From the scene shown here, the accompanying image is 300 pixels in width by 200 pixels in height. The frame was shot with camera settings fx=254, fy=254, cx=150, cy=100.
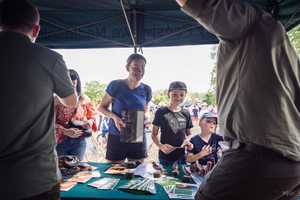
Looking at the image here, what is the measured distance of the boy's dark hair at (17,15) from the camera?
3.36 feet

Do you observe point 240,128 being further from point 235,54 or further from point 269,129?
point 235,54

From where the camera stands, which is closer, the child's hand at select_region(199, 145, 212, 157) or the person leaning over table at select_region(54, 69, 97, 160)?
the child's hand at select_region(199, 145, 212, 157)

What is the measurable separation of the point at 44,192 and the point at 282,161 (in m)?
0.87

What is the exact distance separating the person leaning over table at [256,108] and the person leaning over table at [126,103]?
1.58 metres

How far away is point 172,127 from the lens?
250 cm

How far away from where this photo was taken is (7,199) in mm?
912

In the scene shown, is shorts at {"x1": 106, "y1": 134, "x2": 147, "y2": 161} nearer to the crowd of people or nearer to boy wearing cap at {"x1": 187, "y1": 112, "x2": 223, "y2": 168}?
boy wearing cap at {"x1": 187, "y1": 112, "x2": 223, "y2": 168}

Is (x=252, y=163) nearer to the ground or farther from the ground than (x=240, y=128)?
nearer to the ground

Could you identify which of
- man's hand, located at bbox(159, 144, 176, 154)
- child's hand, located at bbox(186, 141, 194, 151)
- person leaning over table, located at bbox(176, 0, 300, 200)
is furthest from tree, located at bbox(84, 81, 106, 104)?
person leaning over table, located at bbox(176, 0, 300, 200)

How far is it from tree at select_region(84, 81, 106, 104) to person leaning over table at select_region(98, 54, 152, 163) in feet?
21.4

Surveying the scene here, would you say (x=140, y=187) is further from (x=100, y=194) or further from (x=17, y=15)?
(x=17, y=15)

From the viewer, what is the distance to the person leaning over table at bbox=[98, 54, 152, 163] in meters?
2.42

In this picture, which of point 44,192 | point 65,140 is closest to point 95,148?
point 65,140

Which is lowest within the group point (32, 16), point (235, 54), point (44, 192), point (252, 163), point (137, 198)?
point (137, 198)
